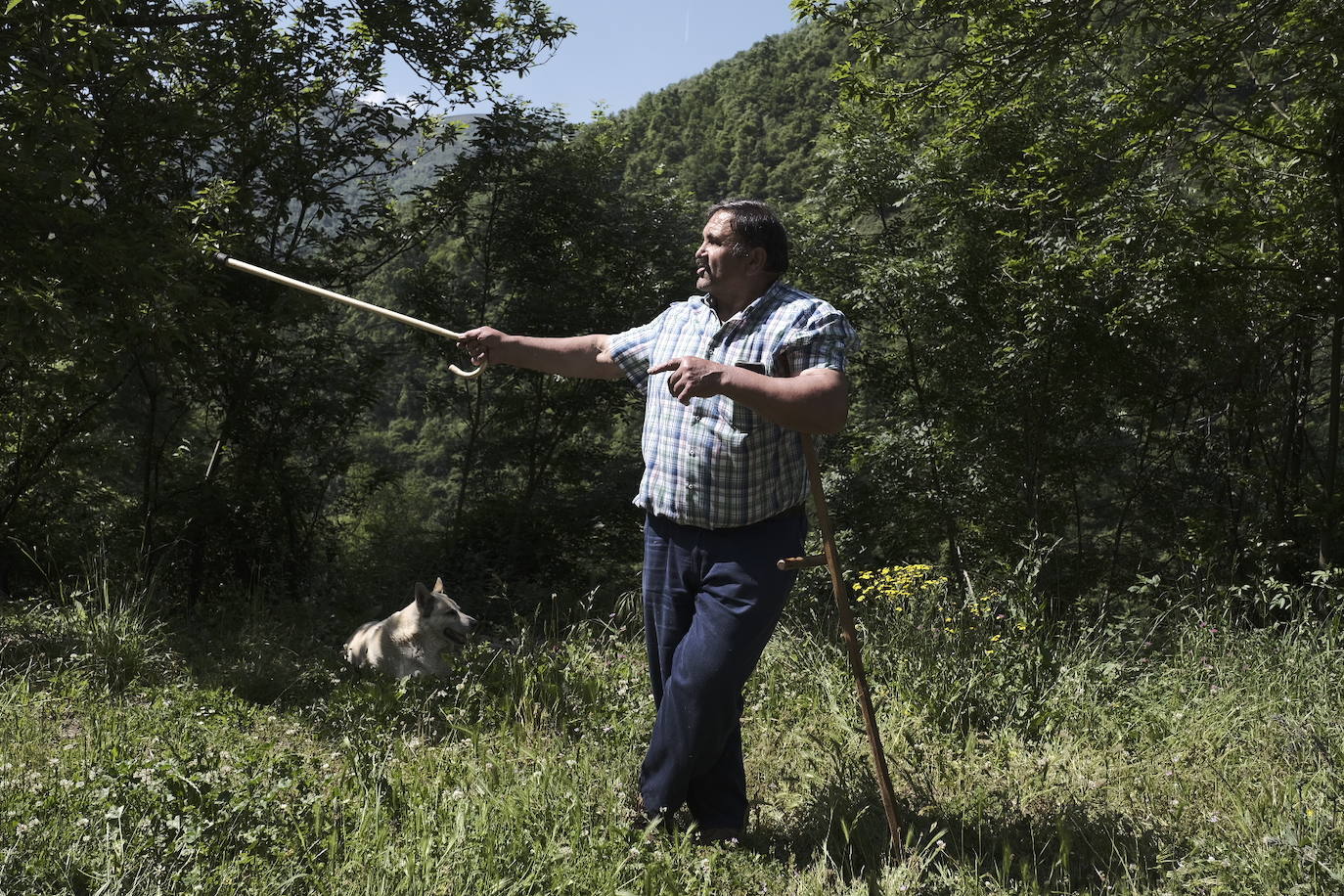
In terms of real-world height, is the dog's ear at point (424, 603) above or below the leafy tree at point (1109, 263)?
below

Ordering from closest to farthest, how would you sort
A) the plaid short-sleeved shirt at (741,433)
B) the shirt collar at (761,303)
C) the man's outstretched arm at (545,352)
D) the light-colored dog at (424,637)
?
the plaid short-sleeved shirt at (741,433)
the shirt collar at (761,303)
the man's outstretched arm at (545,352)
the light-colored dog at (424,637)

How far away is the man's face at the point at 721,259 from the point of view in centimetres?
283

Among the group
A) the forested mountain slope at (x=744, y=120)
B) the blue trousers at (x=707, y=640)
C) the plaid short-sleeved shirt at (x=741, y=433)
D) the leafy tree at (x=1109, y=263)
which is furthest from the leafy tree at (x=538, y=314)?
the forested mountain slope at (x=744, y=120)

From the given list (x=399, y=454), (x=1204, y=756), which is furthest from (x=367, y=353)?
(x=399, y=454)

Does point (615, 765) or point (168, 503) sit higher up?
point (168, 503)

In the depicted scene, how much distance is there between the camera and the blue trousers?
8.98ft

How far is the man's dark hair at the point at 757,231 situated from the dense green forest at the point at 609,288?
8.02 ft

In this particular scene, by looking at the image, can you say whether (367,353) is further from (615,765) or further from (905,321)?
(615,765)

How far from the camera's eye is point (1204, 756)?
345cm

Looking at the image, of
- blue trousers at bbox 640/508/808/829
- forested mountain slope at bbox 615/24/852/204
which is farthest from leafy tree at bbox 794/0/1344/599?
forested mountain slope at bbox 615/24/852/204

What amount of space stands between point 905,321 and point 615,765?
33.3ft

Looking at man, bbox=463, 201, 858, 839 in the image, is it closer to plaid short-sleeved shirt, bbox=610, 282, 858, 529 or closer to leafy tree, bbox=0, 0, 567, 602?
plaid short-sleeved shirt, bbox=610, 282, 858, 529

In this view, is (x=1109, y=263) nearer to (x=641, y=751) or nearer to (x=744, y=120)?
(x=641, y=751)

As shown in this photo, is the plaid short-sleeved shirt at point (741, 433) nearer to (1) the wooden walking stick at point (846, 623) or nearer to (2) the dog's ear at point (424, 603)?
(1) the wooden walking stick at point (846, 623)
